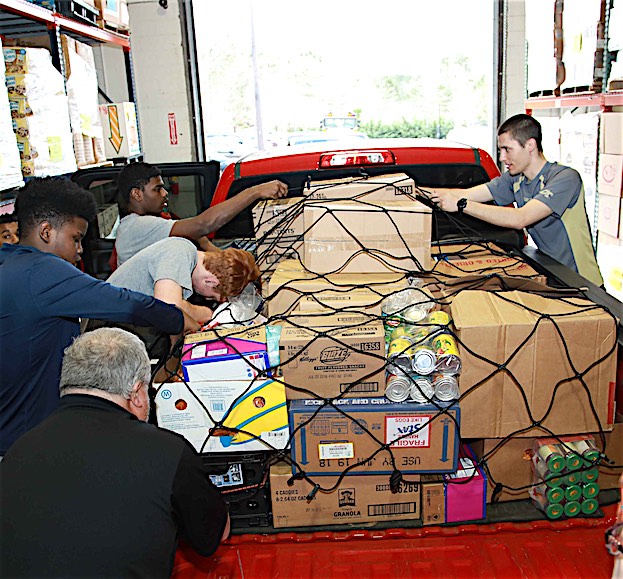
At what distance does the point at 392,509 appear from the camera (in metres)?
2.30

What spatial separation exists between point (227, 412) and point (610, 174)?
13.6 feet

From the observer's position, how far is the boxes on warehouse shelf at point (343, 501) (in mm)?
2275

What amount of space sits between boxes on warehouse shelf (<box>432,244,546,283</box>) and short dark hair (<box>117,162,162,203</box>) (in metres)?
1.59

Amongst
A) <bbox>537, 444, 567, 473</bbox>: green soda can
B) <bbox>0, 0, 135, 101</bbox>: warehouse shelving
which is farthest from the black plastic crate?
<bbox>0, 0, 135, 101</bbox>: warehouse shelving

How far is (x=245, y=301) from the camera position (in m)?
2.83

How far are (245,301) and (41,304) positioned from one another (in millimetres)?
890

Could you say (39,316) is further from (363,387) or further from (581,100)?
(581,100)

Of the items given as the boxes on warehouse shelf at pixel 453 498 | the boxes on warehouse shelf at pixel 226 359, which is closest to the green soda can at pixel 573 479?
the boxes on warehouse shelf at pixel 453 498

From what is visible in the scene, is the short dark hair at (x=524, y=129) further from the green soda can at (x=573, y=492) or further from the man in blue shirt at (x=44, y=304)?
the man in blue shirt at (x=44, y=304)

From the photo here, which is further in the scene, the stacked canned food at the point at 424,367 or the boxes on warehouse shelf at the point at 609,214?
the boxes on warehouse shelf at the point at 609,214

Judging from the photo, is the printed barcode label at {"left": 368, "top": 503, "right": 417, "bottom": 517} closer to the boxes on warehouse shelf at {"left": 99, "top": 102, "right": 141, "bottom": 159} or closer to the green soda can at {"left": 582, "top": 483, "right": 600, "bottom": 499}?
the green soda can at {"left": 582, "top": 483, "right": 600, "bottom": 499}

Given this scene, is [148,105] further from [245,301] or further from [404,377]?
[404,377]

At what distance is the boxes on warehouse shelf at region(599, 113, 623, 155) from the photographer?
489 cm

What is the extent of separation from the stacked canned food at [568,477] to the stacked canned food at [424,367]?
0.41 meters
